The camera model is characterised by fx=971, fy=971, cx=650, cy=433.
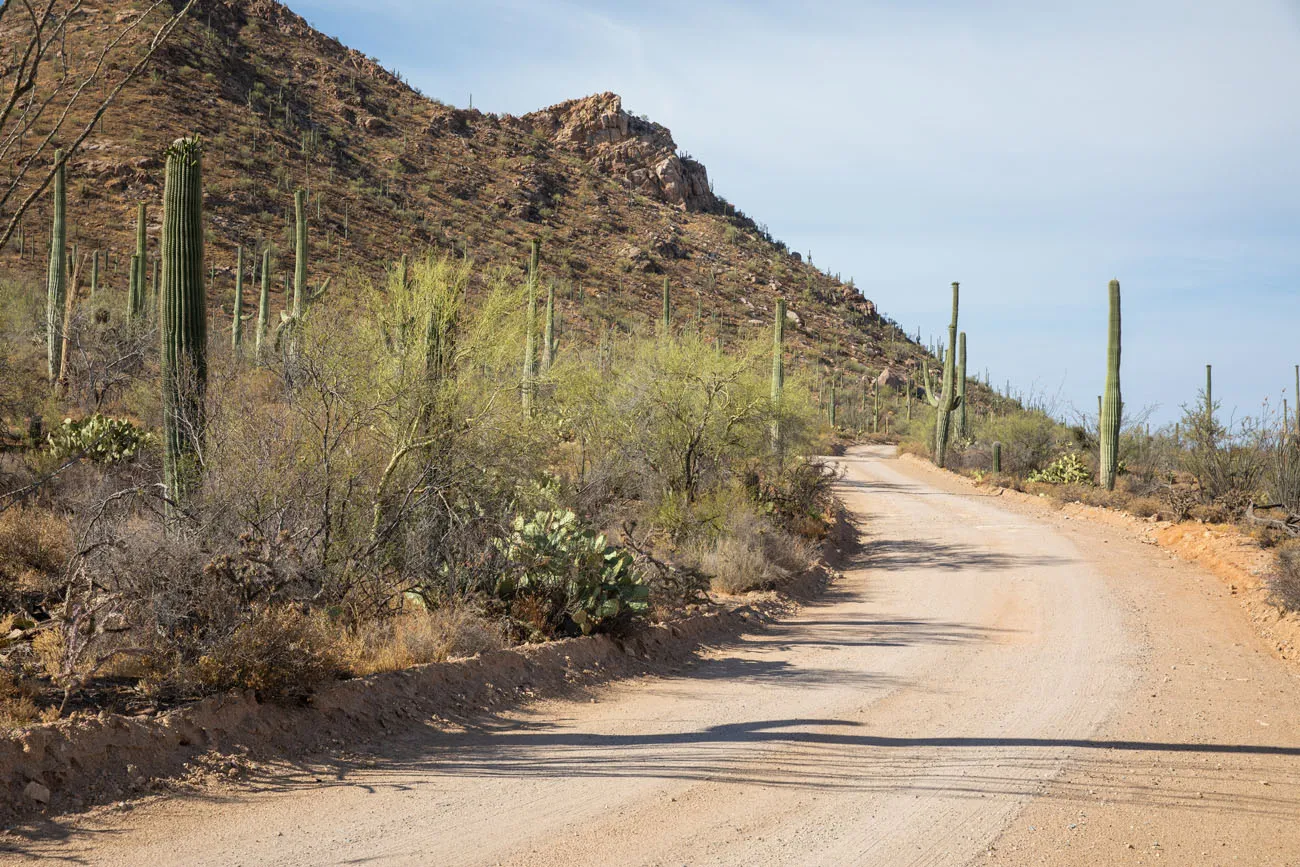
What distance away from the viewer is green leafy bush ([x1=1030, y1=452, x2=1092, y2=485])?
99.6ft

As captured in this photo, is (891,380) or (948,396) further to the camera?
(891,380)

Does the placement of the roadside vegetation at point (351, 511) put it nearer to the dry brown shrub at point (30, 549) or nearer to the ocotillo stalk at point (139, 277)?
the dry brown shrub at point (30, 549)

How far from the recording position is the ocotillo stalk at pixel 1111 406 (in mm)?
25281

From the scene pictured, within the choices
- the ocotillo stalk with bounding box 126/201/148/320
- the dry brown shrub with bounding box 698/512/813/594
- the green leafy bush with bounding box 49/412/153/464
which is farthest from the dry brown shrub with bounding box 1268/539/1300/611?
the ocotillo stalk with bounding box 126/201/148/320

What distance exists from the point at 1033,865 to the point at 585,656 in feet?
16.3

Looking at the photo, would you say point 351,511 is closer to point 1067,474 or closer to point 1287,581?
point 1287,581

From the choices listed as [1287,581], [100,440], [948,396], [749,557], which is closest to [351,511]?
[749,557]

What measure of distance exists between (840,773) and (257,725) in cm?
375

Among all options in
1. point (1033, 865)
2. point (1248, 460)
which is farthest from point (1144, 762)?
point (1248, 460)

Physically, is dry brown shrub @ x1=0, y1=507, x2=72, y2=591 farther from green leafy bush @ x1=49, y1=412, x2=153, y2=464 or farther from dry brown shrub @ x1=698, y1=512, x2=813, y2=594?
dry brown shrub @ x1=698, y1=512, x2=813, y2=594

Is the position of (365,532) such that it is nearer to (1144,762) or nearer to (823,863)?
(823,863)

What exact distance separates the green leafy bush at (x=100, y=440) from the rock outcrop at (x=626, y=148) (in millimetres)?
76045

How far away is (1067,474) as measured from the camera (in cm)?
3088

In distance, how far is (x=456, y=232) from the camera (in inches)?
2302
